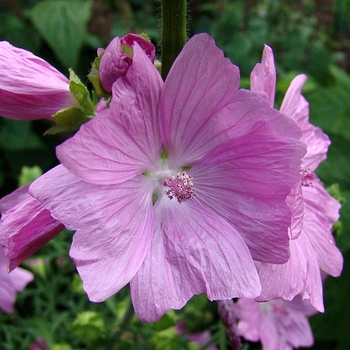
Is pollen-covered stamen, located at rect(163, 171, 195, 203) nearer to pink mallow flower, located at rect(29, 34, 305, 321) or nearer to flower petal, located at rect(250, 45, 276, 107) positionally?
pink mallow flower, located at rect(29, 34, 305, 321)

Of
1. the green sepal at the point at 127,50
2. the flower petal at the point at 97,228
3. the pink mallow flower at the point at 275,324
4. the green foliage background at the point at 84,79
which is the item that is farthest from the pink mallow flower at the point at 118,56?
the pink mallow flower at the point at 275,324

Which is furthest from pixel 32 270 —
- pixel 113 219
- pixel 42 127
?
pixel 42 127

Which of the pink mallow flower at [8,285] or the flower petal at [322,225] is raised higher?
the flower petal at [322,225]

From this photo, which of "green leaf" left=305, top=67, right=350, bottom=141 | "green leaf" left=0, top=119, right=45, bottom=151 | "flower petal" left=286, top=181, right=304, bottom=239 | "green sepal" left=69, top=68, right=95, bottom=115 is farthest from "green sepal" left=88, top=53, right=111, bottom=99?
"green leaf" left=0, top=119, right=45, bottom=151

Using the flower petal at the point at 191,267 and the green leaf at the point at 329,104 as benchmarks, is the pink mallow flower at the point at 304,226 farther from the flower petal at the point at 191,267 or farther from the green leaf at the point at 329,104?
the green leaf at the point at 329,104

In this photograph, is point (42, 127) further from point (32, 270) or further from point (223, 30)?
point (32, 270)


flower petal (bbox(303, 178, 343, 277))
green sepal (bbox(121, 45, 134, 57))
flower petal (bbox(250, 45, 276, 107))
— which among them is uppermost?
green sepal (bbox(121, 45, 134, 57))
